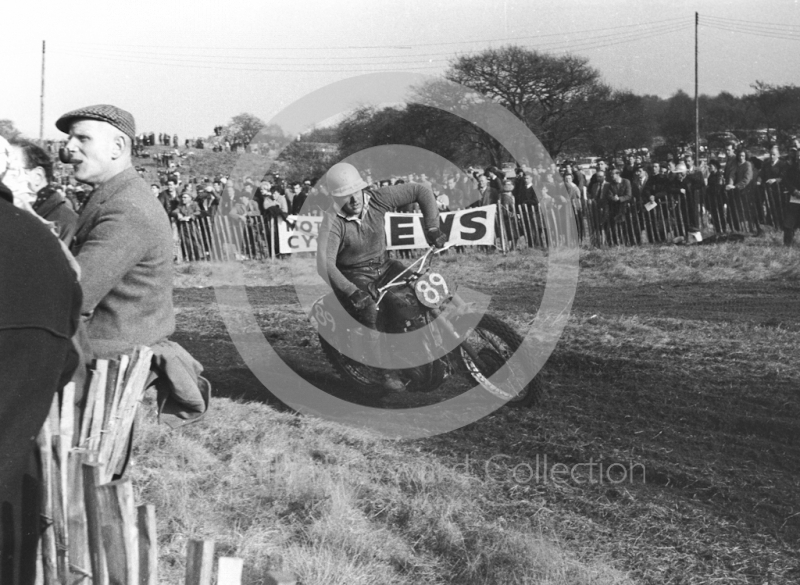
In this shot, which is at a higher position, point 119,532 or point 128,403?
point 128,403

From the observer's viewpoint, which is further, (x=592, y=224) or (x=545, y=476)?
(x=592, y=224)

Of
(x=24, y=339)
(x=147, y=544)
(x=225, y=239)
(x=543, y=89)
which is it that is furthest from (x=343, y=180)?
(x=543, y=89)

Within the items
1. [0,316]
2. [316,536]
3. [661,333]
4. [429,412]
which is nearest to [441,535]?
[316,536]

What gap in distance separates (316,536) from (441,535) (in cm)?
60

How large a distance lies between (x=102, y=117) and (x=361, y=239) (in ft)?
11.1

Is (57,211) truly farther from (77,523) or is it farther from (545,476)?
(545,476)

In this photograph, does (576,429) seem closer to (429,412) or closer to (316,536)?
(429,412)

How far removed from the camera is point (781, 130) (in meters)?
26.2

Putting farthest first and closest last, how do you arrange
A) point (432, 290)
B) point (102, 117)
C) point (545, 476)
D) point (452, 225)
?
point (452, 225)
point (432, 290)
point (545, 476)
point (102, 117)

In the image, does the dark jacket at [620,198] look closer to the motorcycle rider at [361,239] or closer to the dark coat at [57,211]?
the motorcycle rider at [361,239]

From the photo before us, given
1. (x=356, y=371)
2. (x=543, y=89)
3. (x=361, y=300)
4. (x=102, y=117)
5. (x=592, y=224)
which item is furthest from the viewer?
(x=543, y=89)

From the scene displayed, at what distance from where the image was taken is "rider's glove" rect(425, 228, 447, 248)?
21.2 feet

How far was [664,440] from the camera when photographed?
564 cm

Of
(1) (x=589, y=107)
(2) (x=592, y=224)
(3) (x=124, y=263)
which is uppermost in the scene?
(1) (x=589, y=107)
